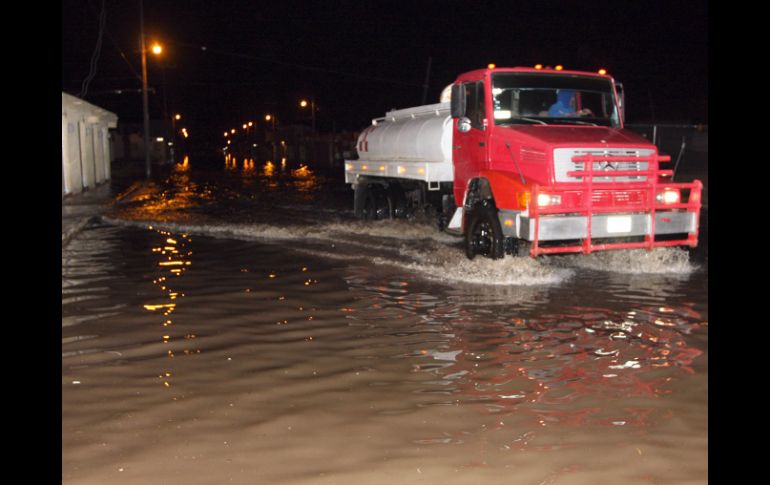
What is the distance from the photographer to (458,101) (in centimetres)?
1162

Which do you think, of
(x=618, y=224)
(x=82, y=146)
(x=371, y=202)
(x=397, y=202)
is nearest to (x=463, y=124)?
(x=618, y=224)

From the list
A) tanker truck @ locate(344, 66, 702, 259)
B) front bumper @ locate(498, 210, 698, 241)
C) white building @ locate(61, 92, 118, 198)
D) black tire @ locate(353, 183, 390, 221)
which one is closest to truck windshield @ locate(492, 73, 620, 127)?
tanker truck @ locate(344, 66, 702, 259)

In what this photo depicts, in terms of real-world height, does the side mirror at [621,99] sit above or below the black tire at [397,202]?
above

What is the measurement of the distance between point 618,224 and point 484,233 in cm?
197

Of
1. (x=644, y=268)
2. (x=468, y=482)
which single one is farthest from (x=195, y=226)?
(x=468, y=482)

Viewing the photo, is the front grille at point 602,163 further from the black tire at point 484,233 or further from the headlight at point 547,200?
the black tire at point 484,233

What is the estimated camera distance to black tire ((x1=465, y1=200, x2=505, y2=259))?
10891 millimetres

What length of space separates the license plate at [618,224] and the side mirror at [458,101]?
9.39 feet

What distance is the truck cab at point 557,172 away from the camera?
404 inches

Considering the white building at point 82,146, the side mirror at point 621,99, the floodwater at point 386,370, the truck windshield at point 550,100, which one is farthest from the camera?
the white building at point 82,146

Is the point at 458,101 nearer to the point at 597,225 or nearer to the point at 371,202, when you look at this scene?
the point at 597,225

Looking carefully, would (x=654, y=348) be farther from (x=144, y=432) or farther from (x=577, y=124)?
(x=577, y=124)

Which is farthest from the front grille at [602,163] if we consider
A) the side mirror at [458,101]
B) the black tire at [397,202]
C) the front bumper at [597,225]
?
the black tire at [397,202]

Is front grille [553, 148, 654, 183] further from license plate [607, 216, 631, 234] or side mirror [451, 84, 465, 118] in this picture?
side mirror [451, 84, 465, 118]
